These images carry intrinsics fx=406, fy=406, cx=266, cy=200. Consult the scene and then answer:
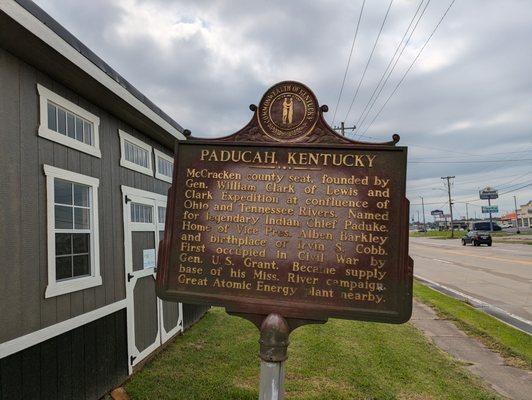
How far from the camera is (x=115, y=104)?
5.79 meters

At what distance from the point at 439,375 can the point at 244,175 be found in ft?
14.3

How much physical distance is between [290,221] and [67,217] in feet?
10.1

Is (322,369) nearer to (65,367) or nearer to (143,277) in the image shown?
(143,277)

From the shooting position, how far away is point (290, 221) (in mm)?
3352

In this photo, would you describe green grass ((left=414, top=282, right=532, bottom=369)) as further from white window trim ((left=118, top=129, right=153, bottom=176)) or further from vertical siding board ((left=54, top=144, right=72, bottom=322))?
white window trim ((left=118, top=129, right=153, bottom=176))

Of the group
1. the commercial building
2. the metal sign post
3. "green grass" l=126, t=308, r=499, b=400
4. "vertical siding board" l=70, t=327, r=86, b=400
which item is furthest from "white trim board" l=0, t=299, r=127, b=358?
the commercial building

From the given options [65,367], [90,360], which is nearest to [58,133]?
[65,367]

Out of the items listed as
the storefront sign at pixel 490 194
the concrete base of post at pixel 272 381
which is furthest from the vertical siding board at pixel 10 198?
the storefront sign at pixel 490 194

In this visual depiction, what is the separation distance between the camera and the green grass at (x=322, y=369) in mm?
5203

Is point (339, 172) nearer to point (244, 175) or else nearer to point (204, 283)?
point (244, 175)

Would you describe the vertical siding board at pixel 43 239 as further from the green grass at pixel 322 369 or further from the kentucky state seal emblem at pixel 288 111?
the kentucky state seal emblem at pixel 288 111

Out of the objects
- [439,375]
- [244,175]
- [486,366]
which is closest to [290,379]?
[439,375]

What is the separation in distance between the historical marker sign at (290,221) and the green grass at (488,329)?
15.2ft

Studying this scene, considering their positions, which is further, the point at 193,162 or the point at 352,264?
the point at 193,162
